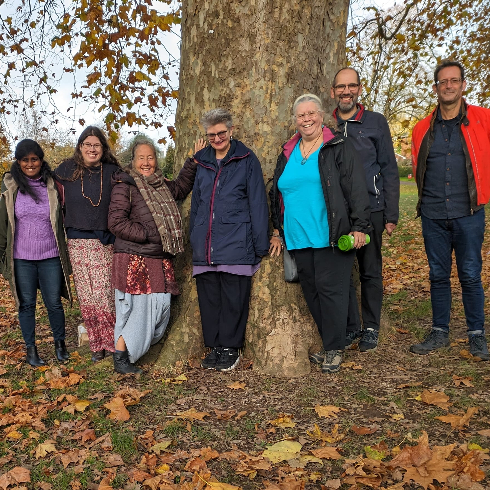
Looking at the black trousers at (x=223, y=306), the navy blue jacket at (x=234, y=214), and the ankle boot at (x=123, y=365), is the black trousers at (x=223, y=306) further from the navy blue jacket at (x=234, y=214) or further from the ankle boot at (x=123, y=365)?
the ankle boot at (x=123, y=365)

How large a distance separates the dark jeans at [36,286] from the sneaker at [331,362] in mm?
2523

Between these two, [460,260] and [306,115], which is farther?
[460,260]

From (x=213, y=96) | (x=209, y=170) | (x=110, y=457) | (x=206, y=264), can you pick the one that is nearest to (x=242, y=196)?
(x=209, y=170)

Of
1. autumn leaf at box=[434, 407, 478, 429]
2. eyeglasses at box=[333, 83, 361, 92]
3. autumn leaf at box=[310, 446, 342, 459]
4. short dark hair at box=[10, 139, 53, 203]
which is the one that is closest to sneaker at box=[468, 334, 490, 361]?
autumn leaf at box=[434, 407, 478, 429]

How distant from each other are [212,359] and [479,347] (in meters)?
2.29

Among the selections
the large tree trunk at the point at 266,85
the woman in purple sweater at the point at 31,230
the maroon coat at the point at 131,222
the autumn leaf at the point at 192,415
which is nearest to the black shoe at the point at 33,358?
the woman in purple sweater at the point at 31,230

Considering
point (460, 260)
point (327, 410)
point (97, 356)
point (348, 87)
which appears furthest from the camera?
point (97, 356)

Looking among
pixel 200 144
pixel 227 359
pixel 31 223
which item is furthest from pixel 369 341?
pixel 31 223

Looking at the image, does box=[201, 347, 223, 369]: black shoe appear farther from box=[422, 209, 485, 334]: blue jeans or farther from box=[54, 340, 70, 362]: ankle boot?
box=[422, 209, 485, 334]: blue jeans

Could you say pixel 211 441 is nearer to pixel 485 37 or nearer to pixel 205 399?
pixel 205 399

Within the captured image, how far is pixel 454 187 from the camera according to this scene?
13.9ft

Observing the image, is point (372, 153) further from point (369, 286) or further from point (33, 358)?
point (33, 358)

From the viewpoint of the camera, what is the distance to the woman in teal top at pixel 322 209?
381 centimetres

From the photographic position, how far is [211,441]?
3158mm
